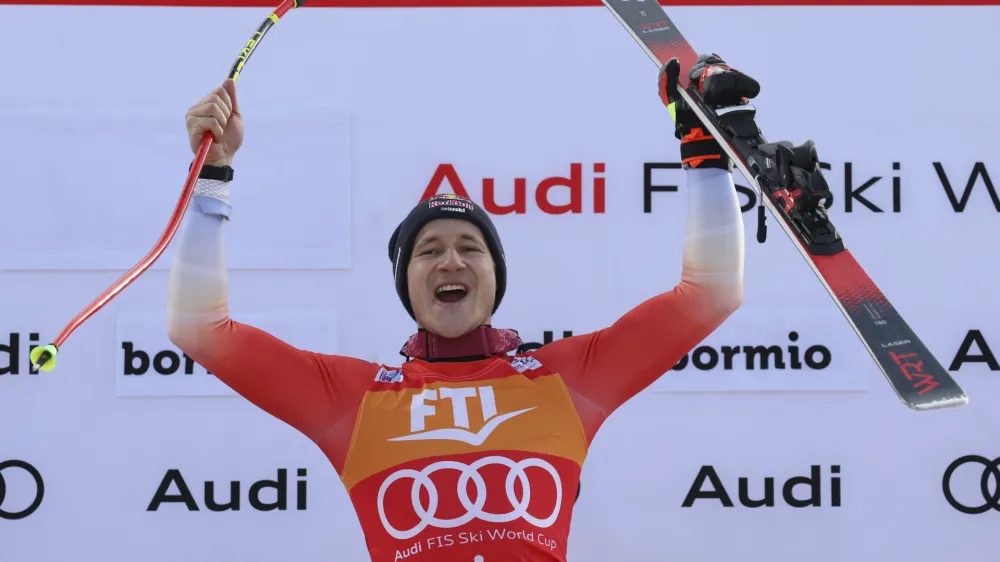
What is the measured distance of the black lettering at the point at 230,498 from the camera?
3.00m

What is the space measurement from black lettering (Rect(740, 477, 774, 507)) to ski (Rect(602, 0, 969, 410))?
1157mm

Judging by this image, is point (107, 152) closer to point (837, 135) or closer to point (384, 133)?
point (384, 133)

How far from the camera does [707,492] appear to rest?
3031 millimetres

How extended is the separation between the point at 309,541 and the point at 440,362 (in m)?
1.12

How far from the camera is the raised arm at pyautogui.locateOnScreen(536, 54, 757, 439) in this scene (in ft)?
6.63

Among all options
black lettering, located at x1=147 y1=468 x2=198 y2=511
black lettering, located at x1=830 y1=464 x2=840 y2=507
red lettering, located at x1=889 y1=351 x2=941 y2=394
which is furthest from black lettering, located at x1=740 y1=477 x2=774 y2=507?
black lettering, located at x1=147 y1=468 x2=198 y2=511

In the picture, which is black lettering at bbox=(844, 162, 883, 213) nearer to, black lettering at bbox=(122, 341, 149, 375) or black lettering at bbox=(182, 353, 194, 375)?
black lettering at bbox=(182, 353, 194, 375)

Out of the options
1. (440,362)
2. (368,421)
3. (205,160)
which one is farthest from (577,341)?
(205,160)

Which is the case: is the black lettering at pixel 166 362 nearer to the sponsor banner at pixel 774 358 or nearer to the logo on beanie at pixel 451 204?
the logo on beanie at pixel 451 204

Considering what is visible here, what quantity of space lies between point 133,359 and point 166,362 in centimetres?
10

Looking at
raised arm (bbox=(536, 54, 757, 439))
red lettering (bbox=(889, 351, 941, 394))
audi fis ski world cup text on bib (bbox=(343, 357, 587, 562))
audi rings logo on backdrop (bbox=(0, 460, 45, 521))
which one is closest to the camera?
red lettering (bbox=(889, 351, 941, 394))

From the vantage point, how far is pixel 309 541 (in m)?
3.01

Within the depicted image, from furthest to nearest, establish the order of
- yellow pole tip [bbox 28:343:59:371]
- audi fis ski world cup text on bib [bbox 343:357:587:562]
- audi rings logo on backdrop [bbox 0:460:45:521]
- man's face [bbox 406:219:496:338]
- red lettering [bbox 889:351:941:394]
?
audi rings logo on backdrop [bbox 0:460:45:521]
man's face [bbox 406:219:496:338]
audi fis ski world cup text on bib [bbox 343:357:587:562]
red lettering [bbox 889:351:941:394]
yellow pole tip [bbox 28:343:59:371]

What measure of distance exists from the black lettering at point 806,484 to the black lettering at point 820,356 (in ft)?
0.98
